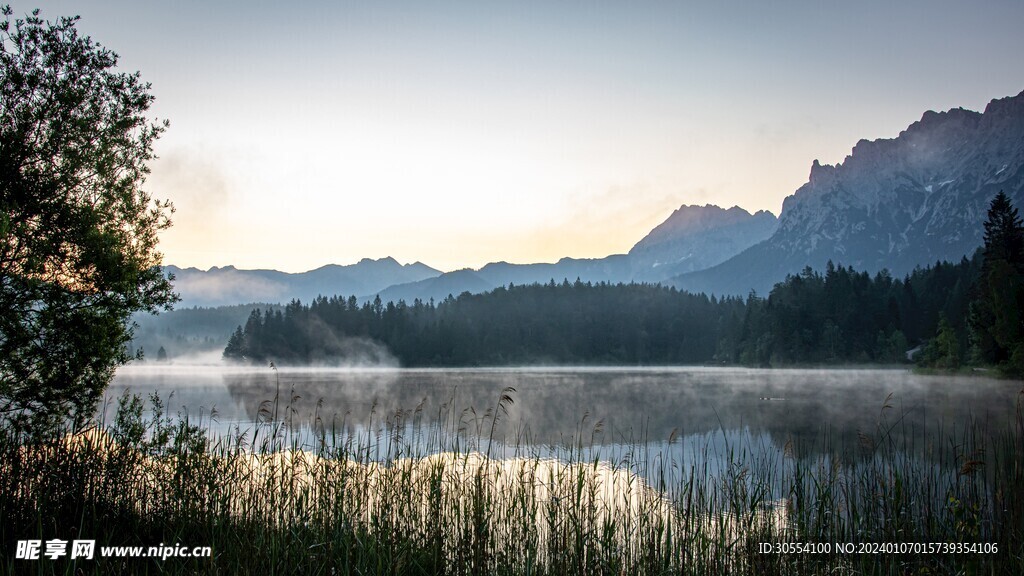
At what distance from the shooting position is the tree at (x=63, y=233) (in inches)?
563

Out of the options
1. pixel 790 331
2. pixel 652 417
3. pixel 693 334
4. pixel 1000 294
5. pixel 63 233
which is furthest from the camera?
pixel 693 334

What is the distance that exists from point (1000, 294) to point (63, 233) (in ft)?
A: 264

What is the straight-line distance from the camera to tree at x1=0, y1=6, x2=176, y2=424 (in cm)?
1429

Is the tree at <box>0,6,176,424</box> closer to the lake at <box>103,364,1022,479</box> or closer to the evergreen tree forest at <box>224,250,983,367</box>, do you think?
the lake at <box>103,364,1022,479</box>

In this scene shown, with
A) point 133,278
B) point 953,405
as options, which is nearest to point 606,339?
point 953,405

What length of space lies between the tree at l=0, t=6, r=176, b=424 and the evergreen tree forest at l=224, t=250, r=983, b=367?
5049 inches

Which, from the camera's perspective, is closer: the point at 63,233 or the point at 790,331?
the point at 63,233

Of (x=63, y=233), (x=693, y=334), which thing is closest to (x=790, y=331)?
(x=693, y=334)

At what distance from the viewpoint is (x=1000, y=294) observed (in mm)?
64750

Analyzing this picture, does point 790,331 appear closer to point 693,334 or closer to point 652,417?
point 693,334

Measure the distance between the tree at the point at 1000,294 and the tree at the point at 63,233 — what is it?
7720 centimetres

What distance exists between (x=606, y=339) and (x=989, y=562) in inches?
7392

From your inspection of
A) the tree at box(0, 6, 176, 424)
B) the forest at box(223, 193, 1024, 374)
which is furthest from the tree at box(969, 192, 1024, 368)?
the tree at box(0, 6, 176, 424)

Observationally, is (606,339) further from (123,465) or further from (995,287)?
(123,465)
